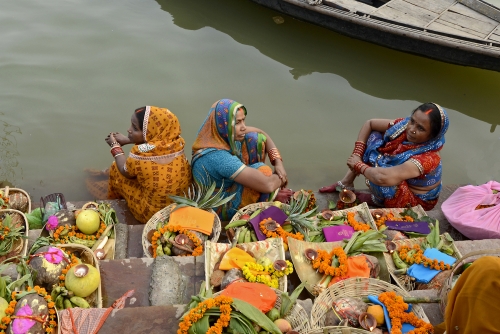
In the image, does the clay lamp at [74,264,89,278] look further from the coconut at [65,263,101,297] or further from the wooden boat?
the wooden boat

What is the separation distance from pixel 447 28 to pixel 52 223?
6.31 m

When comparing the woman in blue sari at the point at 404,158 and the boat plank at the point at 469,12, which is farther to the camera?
the boat plank at the point at 469,12

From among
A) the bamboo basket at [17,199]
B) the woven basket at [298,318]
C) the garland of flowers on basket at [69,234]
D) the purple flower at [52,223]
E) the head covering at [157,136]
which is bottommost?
the bamboo basket at [17,199]

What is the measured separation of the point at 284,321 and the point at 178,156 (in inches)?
69.8

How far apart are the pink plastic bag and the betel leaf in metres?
2.23

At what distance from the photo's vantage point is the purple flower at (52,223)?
3.33 m

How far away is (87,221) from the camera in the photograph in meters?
3.38

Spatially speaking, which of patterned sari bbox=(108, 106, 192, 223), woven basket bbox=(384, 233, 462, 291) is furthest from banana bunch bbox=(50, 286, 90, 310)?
woven basket bbox=(384, 233, 462, 291)

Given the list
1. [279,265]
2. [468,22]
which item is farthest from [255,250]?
[468,22]

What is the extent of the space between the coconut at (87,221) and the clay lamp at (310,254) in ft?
5.62

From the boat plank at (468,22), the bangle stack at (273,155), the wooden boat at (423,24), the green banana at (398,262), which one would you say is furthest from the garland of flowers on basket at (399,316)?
the boat plank at (468,22)

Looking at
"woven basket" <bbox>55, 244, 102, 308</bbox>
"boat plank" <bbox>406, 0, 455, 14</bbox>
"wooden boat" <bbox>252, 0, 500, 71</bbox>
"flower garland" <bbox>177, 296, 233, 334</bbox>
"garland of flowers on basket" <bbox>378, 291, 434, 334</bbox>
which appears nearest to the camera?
"flower garland" <bbox>177, 296, 233, 334</bbox>

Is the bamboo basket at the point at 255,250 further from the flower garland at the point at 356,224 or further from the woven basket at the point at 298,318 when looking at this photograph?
the flower garland at the point at 356,224

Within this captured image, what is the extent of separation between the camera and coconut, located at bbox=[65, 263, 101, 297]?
8.79 feet
